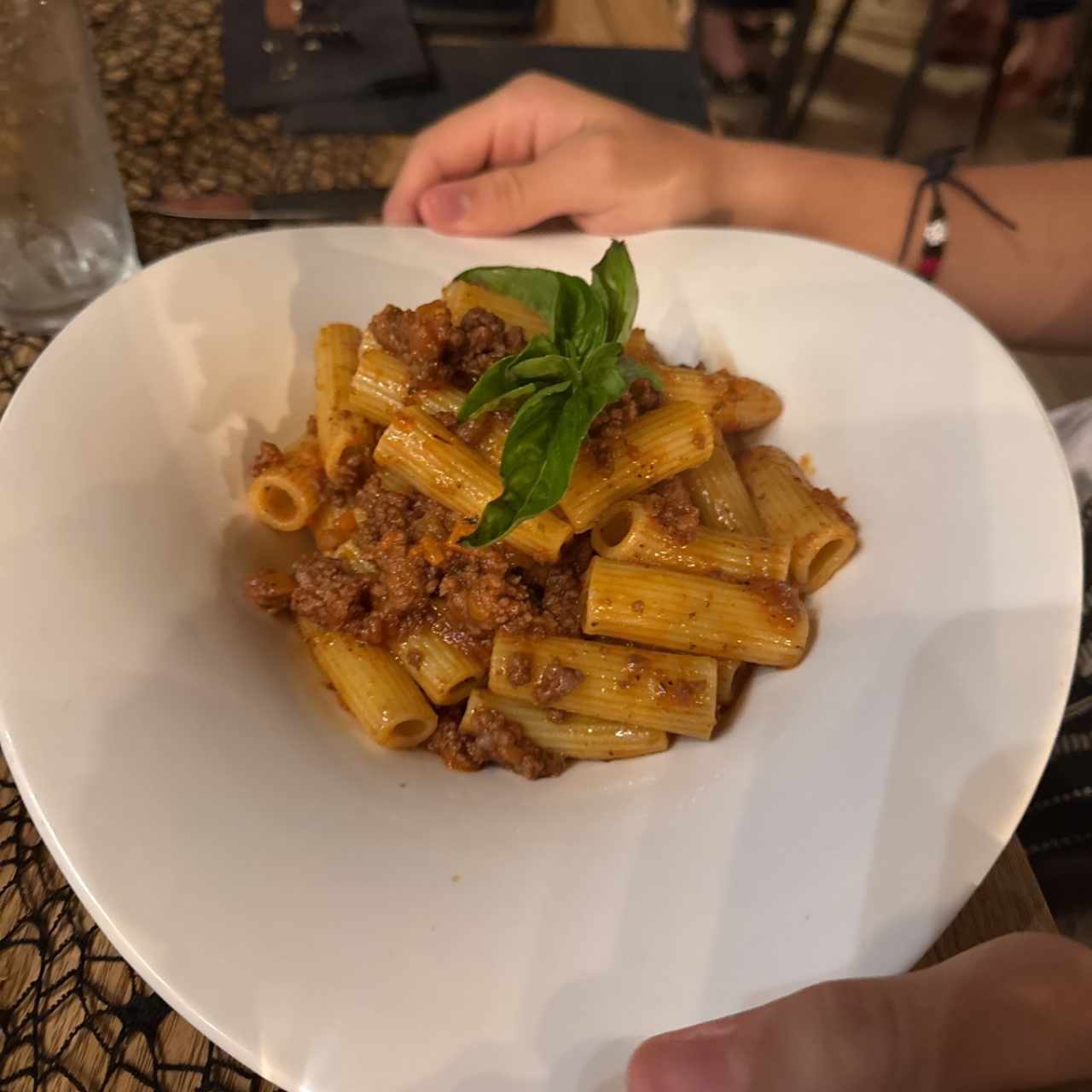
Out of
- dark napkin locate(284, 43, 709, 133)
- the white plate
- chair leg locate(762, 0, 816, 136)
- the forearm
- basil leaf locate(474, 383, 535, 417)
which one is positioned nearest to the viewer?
the white plate

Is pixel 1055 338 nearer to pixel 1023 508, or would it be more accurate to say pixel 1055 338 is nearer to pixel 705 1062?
pixel 1023 508

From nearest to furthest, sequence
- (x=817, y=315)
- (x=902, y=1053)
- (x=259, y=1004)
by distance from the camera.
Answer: (x=902, y=1053), (x=259, y=1004), (x=817, y=315)

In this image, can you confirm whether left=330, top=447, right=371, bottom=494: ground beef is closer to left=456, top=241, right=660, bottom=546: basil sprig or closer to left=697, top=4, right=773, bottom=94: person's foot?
left=456, top=241, right=660, bottom=546: basil sprig

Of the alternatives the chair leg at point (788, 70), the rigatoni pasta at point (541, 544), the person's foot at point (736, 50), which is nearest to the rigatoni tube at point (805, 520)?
the rigatoni pasta at point (541, 544)

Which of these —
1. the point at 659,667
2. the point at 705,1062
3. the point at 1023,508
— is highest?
the point at 1023,508

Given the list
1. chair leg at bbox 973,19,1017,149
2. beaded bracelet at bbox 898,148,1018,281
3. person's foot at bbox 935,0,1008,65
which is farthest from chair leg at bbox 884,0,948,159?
beaded bracelet at bbox 898,148,1018,281

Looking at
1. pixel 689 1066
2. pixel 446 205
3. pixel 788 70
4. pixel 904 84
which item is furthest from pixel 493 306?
pixel 904 84

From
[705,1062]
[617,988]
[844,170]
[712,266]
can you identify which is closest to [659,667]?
[617,988]
